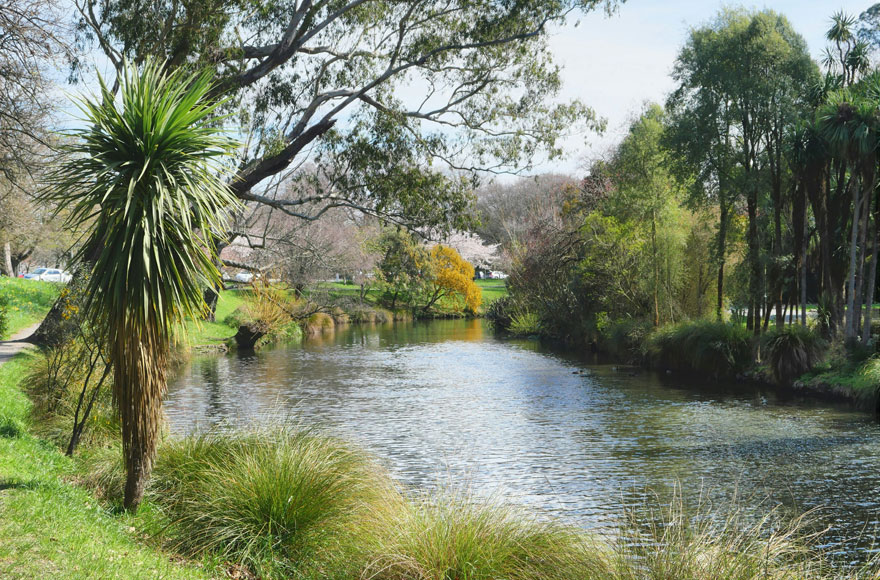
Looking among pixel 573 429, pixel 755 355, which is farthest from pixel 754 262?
pixel 573 429

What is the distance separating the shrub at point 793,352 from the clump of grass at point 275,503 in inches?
653

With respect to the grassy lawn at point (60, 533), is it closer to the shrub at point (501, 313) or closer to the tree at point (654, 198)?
the tree at point (654, 198)

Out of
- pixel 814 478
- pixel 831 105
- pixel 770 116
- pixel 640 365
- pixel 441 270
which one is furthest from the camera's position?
pixel 441 270

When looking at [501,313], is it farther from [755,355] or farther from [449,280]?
[755,355]

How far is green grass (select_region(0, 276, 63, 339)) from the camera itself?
1039 inches

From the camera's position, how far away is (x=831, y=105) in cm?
2069

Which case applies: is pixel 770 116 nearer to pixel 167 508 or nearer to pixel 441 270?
pixel 167 508

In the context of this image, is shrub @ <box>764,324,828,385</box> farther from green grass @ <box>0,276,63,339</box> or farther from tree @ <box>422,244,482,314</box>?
tree @ <box>422,244,482,314</box>

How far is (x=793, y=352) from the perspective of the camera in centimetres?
2209

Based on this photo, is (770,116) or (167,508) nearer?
(167,508)

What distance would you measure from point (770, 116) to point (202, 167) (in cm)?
2016

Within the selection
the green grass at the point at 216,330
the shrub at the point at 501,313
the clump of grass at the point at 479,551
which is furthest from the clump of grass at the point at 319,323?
the clump of grass at the point at 479,551

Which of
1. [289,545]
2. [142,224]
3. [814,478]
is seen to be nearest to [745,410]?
[814,478]

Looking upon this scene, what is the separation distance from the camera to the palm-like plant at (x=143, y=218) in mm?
7566
